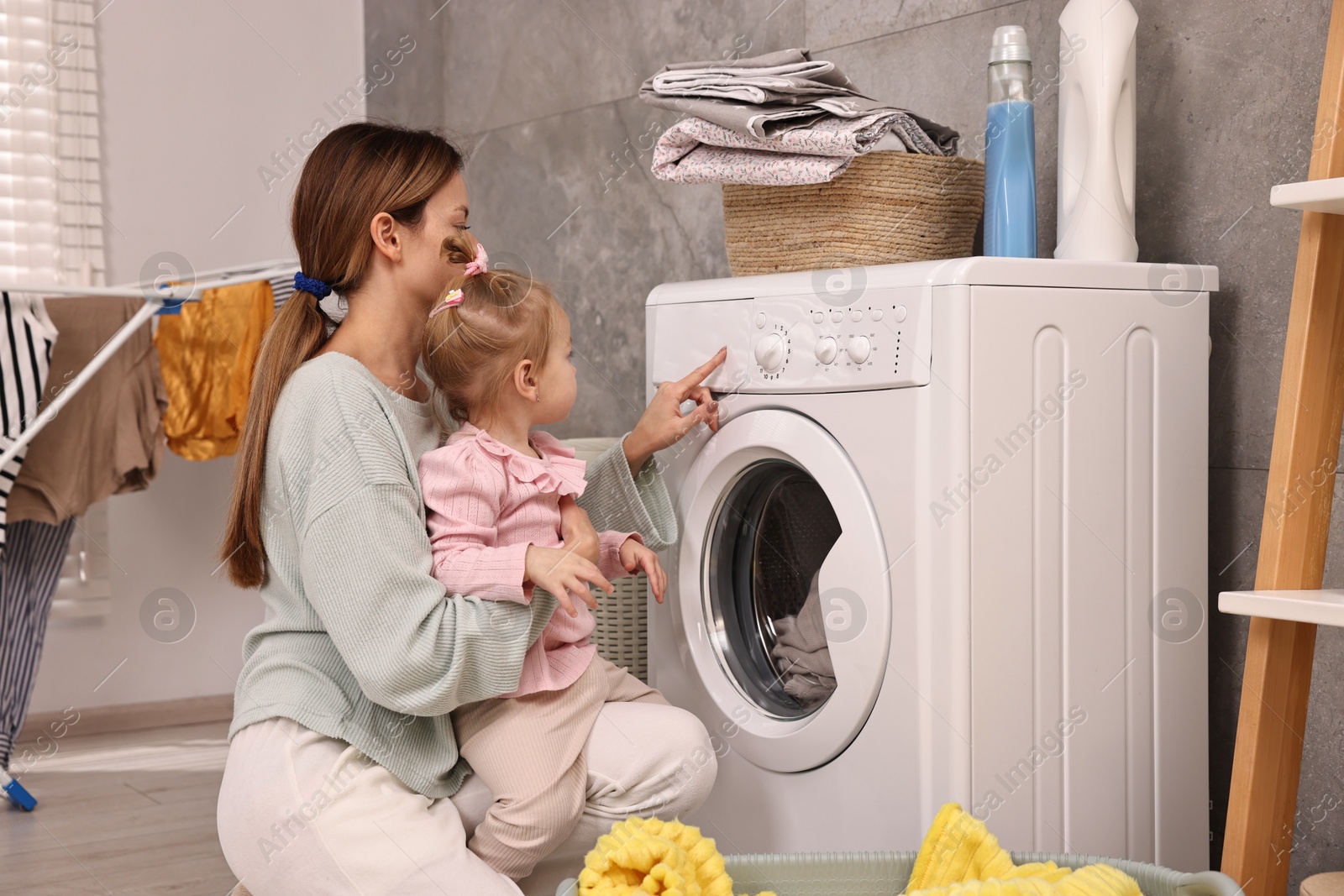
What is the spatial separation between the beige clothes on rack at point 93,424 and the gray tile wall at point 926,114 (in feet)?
3.05

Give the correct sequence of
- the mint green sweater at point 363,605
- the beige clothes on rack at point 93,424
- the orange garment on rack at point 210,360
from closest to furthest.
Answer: the mint green sweater at point 363,605, the beige clothes on rack at point 93,424, the orange garment on rack at point 210,360

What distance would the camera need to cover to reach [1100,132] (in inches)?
64.9

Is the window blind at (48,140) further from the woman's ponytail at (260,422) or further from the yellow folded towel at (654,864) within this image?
the yellow folded towel at (654,864)

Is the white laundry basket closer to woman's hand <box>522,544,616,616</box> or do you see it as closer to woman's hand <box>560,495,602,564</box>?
woman's hand <box>560,495,602,564</box>

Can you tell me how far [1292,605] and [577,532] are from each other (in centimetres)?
78

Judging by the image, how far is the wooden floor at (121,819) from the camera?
1983mm

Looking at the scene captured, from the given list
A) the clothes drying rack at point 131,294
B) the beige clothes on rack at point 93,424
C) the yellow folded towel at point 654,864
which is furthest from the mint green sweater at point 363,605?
the beige clothes on rack at point 93,424

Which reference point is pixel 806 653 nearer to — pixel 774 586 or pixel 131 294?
pixel 774 586

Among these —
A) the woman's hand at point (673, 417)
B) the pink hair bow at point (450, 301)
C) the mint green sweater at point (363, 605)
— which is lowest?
the mint green sweater at point (363, 605)

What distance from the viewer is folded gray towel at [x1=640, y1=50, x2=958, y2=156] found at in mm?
1594

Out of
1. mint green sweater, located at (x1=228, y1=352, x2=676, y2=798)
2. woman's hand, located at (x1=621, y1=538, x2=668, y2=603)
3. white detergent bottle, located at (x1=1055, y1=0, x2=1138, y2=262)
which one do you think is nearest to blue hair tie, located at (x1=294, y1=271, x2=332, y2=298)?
mint green sweater, located at (x1=228, y1=352, x2=676, y2=798)

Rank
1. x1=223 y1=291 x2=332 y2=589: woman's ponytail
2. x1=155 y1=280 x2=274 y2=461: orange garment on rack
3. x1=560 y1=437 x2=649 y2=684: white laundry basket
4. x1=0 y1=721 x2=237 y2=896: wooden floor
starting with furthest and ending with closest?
x1=155 y1=280 x2=274 y2=461: orange garment on rack, x1=560 y1=437 x2=649 y2=684: white laundry basket, x1=0 y1=721 x2=237 y2=896: wooden floor, x1=223 y1=291 x2=332 y2=589: woman's ponytail

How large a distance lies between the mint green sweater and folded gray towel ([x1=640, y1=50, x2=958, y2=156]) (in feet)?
1.91

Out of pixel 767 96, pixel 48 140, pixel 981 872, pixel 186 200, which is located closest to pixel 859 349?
pixel 767 96
